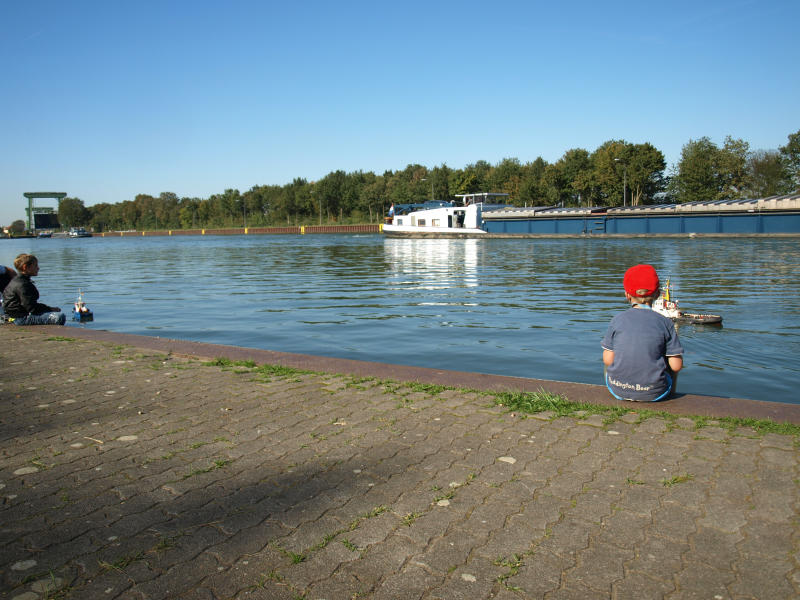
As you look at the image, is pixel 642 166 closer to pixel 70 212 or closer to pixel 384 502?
pixel 384 502

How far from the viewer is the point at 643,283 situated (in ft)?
16.6

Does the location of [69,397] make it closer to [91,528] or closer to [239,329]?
[91,528]

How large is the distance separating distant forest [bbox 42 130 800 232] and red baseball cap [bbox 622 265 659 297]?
219 ft

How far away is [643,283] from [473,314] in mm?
8617

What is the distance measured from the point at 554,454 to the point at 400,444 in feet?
3.72

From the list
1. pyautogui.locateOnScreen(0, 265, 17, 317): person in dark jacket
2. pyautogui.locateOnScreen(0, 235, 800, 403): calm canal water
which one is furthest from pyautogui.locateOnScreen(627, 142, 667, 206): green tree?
pyautogui.locateOnScreen(0, 265, 17, 317): person in dark jacket

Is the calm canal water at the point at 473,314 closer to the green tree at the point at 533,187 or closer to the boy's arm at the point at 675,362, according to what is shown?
the boy's arm at the point at 675,362

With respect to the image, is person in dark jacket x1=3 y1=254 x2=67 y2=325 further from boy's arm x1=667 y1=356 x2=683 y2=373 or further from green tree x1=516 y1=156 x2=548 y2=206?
green tree x1=516 y1=156 x2=548 y2=206

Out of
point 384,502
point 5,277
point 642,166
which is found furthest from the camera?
point 642,166

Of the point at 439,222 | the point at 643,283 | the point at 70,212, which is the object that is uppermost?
the point at 70,212

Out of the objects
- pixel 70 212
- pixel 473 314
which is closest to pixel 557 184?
pixel 473 314

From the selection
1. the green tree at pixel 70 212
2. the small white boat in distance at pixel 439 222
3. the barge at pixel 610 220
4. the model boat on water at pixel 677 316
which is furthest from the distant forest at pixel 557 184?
the green tree at pixel 70 212

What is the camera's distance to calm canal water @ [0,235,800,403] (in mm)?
8844

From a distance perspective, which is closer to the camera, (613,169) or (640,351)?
(640,351)
